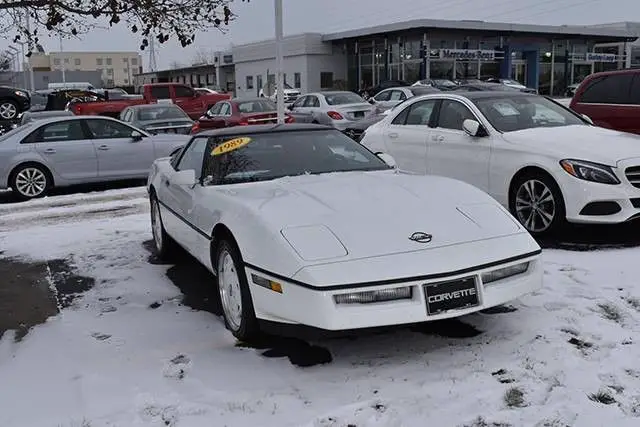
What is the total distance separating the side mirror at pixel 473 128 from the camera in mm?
7440

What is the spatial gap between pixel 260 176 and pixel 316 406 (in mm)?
2225

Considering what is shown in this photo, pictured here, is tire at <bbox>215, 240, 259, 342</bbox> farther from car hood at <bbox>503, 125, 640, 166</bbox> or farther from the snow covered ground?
car hood at <bbox>503, 125, 640, 166</bbox>

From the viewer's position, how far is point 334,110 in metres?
19.4

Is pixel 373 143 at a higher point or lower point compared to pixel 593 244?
higher

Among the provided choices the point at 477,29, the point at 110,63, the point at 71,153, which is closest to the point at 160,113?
the point at 71,153

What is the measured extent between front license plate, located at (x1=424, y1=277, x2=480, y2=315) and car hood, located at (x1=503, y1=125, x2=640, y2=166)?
3250mm

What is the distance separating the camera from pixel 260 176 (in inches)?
206

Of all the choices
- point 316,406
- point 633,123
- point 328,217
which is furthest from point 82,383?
point 633,123

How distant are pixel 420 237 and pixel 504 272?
0.56 meters

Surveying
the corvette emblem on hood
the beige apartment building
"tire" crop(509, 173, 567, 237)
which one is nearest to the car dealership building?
"tire" crop(509, 173, 567, 237)

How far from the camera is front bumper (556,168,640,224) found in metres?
6.36

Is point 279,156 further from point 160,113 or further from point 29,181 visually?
point 160,113

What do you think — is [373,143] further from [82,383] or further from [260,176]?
[82,383]

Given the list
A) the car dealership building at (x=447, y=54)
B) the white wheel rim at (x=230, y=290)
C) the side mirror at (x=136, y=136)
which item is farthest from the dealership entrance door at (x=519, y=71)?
the white wheel rim at (x=230, y=290)
